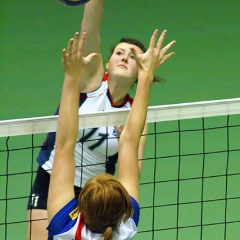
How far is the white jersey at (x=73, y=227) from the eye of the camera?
5.43 feet

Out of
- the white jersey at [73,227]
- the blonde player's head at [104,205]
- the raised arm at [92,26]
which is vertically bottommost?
the white jersey at [73,227]

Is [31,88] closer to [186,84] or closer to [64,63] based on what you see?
[186,84]

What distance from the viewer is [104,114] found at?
2.33 meters

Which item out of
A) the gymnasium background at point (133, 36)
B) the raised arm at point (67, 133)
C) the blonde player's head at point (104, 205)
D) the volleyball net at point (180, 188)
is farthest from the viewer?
the gymnasium background at point (133, 36)

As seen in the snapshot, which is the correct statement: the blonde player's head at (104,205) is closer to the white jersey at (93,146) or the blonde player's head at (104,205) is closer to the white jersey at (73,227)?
the white jersey at (73,227)

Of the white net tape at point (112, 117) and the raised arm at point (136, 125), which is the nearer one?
the raised arm at point (136, 125)

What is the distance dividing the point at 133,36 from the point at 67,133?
3.14m

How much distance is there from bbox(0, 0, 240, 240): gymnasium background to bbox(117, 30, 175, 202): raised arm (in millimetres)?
2223

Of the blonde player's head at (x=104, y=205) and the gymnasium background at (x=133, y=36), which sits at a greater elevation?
the blonde player's head at (x=104, y=205)

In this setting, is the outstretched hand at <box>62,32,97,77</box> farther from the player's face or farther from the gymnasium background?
the gymnasium background

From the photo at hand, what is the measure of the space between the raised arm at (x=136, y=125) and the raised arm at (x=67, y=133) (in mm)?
153

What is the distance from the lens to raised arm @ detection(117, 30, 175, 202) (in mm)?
Result: 1824

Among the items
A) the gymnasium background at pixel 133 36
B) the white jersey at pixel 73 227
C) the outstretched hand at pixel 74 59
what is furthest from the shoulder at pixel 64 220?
the gymnasium background at pixel 133 36

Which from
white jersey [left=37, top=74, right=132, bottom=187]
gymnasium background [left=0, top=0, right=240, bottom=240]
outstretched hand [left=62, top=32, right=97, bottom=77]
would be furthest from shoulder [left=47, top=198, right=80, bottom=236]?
gymnasium background [left=0, top=0, right=240, bottom=240]
